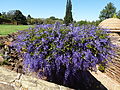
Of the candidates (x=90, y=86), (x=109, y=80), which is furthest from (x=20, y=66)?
(x=109, y=80)

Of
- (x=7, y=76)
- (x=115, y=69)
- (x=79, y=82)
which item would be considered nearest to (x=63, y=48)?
(x=7, y=76)

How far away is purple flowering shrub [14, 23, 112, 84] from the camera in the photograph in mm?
2865

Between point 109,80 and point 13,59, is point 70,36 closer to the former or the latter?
point 13,59

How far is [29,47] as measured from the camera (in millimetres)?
2971

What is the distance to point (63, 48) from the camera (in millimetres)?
2881

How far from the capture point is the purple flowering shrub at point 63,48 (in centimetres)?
287

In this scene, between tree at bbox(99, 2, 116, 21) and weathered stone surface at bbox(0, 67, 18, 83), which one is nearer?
weathered stone surface at bbox(0, 67, 18, 83)

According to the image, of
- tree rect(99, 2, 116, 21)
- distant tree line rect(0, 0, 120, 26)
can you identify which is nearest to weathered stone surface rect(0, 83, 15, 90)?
distant tree line rect(0, 0, 120, 26)

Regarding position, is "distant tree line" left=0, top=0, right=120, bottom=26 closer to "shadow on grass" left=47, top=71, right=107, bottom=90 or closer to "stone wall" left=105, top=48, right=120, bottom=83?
"stone wall" left=105, top=48, right=120, bottom=83

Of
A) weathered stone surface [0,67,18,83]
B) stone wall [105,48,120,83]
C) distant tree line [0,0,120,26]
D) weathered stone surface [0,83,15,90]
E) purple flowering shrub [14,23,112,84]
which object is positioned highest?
distant tree line [0,0,120,26]

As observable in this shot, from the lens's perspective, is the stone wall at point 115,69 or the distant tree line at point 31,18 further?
the distant tree line at point 31,18

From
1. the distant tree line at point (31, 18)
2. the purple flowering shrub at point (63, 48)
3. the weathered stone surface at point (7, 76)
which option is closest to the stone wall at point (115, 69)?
the purple flowering shrub at point (63, 48)

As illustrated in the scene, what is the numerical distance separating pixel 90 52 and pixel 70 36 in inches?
19.9

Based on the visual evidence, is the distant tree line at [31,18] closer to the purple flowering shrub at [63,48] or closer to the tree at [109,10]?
the tree at [109,10]
